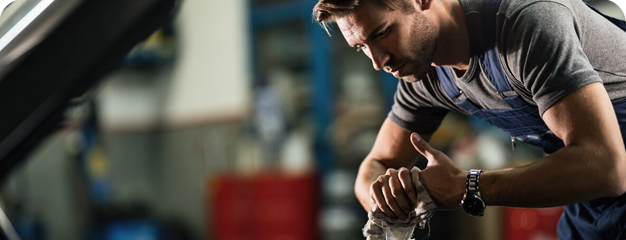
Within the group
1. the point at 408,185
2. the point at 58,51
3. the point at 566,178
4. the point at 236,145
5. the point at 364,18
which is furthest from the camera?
the point at 236,145

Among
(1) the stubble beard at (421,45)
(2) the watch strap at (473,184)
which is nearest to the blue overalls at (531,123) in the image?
(1) the stubble beard at (421,45)

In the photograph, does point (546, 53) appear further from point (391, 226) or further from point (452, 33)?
point (391, 226)

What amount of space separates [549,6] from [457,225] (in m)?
3.78

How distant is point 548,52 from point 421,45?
0.32 m

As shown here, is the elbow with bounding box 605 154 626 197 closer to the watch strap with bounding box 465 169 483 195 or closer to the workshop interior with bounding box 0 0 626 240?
the watch strap with bounding box 465 169 483 195

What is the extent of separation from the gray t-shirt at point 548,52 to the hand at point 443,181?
8.6 inches

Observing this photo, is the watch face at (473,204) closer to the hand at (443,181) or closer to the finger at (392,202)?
the hand at (443,181)

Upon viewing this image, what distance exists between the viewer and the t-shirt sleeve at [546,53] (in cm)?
125

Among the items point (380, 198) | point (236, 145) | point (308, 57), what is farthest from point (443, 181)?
point (236, 145)

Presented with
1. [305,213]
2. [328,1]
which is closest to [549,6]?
[328,1]

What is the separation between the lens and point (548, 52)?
1283 mm

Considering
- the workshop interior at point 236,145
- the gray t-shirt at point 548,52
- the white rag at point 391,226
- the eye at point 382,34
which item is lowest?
the workshop interior at point 236,145

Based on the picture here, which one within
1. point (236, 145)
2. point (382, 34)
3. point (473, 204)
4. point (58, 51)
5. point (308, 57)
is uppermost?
point (58, 51)

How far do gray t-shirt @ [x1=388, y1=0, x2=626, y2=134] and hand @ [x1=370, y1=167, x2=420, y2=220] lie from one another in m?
0.30
